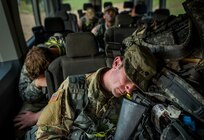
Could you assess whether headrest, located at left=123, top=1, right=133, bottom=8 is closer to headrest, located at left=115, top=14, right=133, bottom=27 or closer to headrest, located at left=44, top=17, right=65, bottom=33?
headrest, located at left=115, top=14, right=133, bottom=27

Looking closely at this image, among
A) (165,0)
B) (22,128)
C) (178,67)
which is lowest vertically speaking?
(22,128)

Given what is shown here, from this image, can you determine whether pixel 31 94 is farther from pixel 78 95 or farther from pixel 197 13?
pixel 197 13

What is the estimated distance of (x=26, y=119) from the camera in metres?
2.04

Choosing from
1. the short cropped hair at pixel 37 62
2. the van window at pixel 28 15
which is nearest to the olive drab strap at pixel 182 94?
the short cropped hair at pixel 37 62

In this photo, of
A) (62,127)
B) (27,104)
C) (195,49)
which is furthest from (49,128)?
(27,104)

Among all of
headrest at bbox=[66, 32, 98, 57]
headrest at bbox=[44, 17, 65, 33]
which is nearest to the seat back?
headrest at bbox=[66, 32, 98, 57]

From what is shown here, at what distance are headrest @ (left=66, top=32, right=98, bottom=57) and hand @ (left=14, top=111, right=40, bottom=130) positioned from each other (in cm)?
60

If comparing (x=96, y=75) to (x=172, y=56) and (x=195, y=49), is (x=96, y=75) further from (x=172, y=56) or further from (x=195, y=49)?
(x=195, y=49)

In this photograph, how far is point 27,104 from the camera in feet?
7.59

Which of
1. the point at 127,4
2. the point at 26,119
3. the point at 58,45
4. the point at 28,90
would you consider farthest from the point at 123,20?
the point at 127,4

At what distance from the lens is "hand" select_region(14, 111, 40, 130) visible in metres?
2.00

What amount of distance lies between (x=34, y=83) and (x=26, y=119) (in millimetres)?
321

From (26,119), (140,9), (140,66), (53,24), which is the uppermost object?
(140,66)

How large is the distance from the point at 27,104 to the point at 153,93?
1562mm
